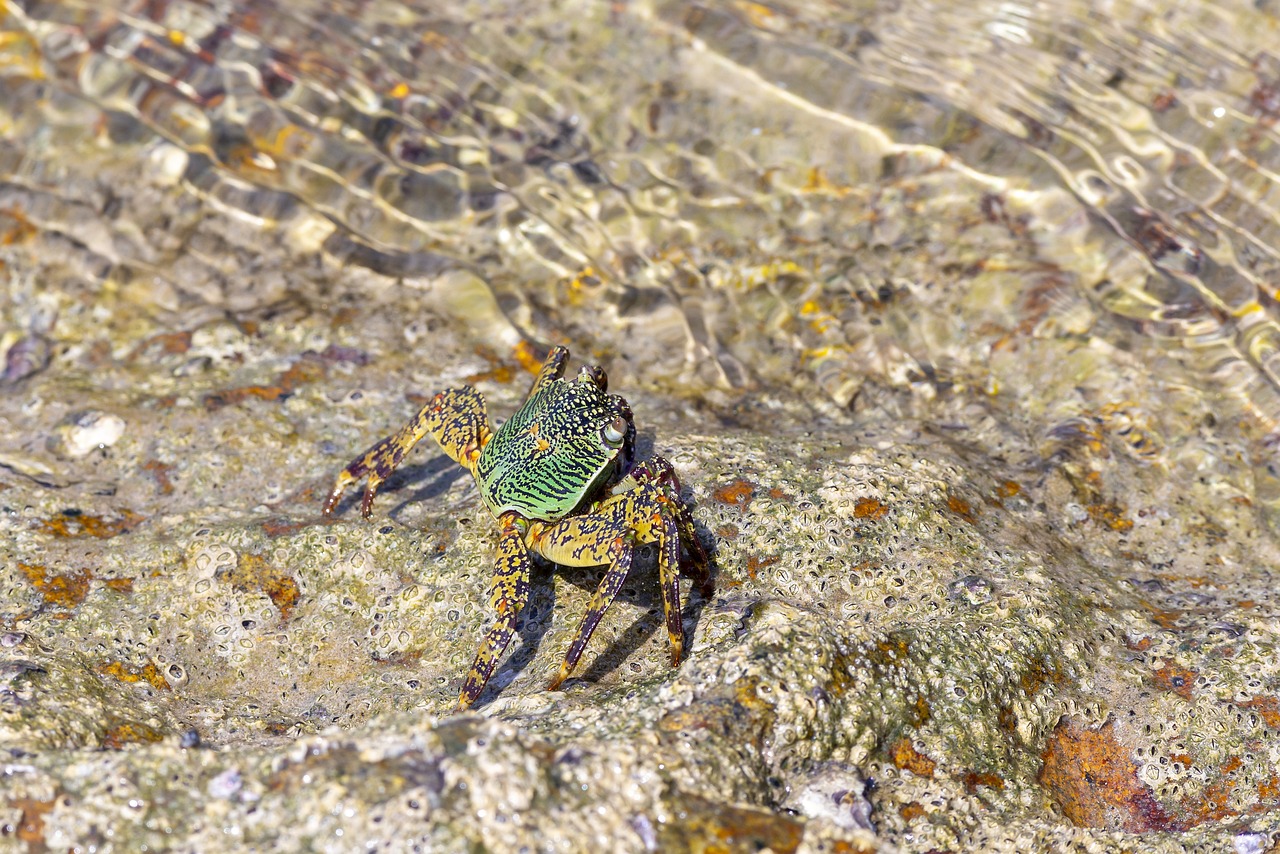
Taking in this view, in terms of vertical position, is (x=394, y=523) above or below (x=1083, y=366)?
below

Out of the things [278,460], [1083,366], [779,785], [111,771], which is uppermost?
[1083,366]

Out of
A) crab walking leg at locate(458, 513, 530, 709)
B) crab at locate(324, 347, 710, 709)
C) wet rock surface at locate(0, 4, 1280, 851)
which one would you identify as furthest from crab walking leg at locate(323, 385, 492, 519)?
crab walking leg at locate(458, 513, 530, 709)

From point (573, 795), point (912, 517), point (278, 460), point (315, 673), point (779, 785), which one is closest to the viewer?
point (573, 795)

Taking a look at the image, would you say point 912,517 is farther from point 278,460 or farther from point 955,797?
point 278,460

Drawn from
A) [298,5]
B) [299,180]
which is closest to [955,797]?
[299,180]

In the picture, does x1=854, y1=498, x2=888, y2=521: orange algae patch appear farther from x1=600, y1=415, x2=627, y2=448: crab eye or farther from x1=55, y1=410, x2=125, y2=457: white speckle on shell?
x1=55, y1=410, x2=125, y2=457: white speckle on shell

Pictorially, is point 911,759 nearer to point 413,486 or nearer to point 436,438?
point 436,438

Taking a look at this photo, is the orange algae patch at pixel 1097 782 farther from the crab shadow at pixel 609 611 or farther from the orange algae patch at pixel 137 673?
the orange algae patch at pixel 137 673
